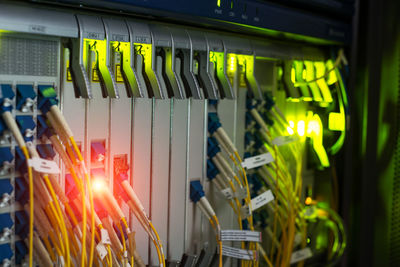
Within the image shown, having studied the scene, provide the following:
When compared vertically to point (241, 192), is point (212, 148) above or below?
above

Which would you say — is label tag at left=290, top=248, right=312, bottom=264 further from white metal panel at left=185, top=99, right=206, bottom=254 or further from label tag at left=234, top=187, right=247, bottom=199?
white metal panel at left=185, top=99, right=206, bottom=254

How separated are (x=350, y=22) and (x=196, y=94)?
3.93 ft

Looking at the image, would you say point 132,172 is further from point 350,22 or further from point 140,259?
point 350,22

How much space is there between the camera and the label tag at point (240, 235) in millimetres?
2199

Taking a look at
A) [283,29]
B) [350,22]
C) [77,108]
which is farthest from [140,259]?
[350,22]

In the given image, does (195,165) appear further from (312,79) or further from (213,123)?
(312,79)

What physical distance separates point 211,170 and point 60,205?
788 mm

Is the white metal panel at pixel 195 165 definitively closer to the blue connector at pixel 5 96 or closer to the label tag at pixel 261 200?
the label tag at pixel 261 200

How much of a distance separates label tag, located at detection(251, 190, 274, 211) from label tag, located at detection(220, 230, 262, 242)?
0.44 feet

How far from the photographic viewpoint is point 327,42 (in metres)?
2.59

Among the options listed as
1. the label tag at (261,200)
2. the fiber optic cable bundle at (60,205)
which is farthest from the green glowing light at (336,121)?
the fiber optic cable bundle at (60,205)

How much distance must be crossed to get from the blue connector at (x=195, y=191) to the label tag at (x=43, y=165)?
0.74 m

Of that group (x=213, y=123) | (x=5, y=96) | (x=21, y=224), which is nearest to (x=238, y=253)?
(x=213, y=123)

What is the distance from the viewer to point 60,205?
1700 millimetres
